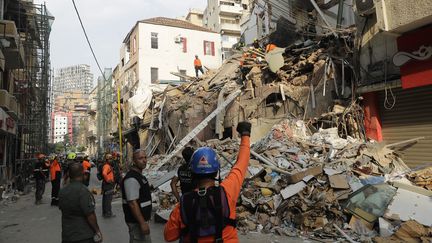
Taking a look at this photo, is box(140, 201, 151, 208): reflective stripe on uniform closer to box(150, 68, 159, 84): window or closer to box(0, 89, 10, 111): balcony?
box(0, 89, 10, 111): balcony

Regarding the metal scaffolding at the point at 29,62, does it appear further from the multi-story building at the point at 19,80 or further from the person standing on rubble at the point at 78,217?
the person standing on rubble at the point at 78,217

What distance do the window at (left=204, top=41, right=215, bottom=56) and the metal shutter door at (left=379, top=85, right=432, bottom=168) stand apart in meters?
31.2

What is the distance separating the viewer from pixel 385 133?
10.2m

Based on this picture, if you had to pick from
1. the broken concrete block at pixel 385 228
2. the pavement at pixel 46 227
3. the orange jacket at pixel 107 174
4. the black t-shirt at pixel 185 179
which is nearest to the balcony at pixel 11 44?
the pavement at pixel 46 227

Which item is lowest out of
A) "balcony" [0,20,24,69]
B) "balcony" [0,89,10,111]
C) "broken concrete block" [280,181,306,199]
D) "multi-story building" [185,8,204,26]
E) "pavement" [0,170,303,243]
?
"pavement" [0,170,303,243]

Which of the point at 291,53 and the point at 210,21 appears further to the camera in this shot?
the point at 210,21

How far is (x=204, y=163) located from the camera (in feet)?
7.59

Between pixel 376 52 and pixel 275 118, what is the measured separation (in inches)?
182

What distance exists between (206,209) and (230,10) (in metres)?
53.8

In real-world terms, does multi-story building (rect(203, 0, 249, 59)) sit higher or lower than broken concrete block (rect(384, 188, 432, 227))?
higher

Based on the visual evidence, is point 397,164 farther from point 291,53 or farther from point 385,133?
point 291,53

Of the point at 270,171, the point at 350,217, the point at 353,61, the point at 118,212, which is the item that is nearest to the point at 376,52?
the point at 353,61

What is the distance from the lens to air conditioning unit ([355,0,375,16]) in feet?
32.2

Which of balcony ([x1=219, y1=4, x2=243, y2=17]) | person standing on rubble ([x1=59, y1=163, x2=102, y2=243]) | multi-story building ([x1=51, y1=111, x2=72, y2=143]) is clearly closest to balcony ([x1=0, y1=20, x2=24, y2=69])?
person standing on rubble ([x1=59, y1=163, x2=102, y2=243])
